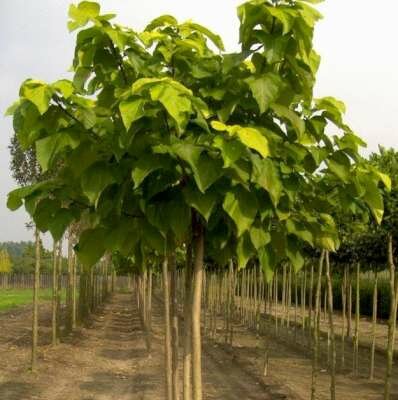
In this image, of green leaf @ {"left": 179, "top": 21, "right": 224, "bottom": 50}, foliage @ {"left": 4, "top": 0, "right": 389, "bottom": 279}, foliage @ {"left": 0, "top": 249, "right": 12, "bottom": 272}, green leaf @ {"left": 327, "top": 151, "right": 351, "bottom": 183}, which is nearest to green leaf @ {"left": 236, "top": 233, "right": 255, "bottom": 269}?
foliage @ {"left": 4, "top": 0, "right": 389, "bottom": 279}

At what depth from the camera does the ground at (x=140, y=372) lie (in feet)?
35.2

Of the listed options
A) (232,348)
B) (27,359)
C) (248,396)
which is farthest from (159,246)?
(232,348)

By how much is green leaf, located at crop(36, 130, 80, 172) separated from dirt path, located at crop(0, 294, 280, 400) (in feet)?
26.9

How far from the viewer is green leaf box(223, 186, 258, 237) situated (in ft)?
8.63

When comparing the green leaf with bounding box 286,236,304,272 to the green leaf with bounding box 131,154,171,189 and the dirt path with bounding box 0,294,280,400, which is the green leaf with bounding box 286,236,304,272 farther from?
the dirt path with bounding box 0,294,280,400

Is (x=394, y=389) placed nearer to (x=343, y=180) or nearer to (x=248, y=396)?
(x=248, y=396)

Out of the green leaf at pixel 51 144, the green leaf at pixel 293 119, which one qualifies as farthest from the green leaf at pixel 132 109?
the green leaf at pixel 293 119

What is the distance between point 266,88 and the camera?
2641mm

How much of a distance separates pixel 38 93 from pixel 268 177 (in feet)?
3.19

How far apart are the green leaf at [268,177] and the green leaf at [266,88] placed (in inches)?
8.9

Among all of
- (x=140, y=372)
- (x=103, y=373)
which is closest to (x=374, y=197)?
(x=140, y=372)

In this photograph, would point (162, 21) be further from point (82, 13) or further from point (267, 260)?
point (267, 260)

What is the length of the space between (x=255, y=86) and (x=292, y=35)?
29 centimetres

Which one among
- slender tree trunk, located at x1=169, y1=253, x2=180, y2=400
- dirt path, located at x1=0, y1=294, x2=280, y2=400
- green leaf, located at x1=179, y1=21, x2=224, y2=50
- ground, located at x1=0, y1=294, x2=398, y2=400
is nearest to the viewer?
green leaf, located at x1=179, y1=21, x2=224, y2=50
